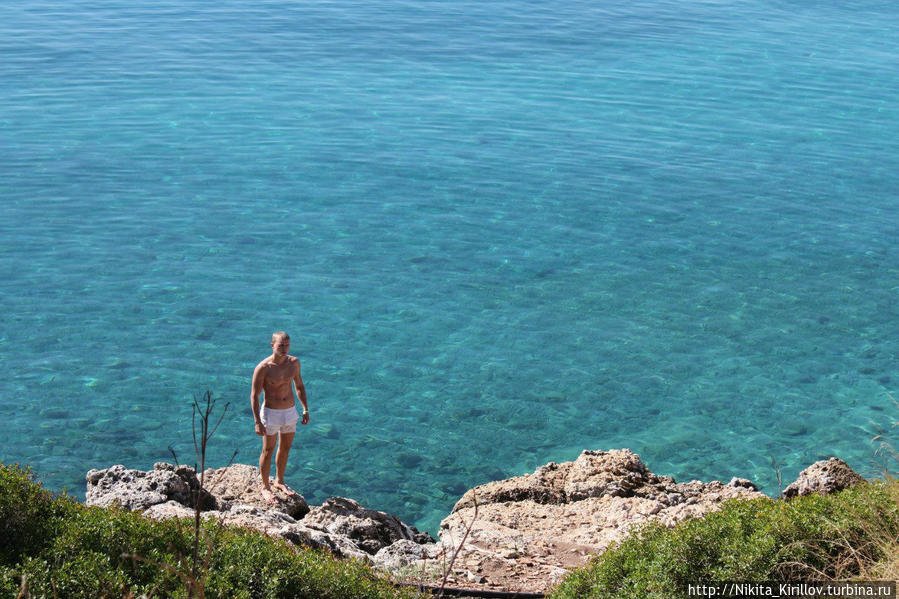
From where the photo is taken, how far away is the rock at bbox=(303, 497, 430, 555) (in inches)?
366

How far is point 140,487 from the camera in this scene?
30.3ft

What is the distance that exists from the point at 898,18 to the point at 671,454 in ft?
120

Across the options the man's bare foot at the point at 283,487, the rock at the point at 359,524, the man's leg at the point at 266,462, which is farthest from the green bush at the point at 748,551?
the man's leg at the point at 266,462

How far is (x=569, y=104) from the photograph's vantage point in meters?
27.9

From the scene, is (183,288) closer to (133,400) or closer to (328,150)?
(133,400)

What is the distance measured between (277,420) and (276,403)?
0.68ft

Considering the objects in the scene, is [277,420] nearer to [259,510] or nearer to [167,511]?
[259,510]

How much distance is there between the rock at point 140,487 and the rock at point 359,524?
1.18 m

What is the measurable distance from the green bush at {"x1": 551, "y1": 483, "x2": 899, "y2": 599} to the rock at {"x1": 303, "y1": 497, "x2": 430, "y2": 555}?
8.53ft

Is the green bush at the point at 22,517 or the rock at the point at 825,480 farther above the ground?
the green bush at the point at 22,517


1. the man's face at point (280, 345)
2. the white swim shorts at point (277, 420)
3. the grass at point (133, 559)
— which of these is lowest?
the white swim shorts at point (277, 420)

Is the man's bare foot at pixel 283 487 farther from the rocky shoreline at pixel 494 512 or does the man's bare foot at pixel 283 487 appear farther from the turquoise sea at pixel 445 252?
the turquoise sea at pixel 445 252

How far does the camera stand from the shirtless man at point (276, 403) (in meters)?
9.82

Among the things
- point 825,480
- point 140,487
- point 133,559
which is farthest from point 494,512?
point 133,559
